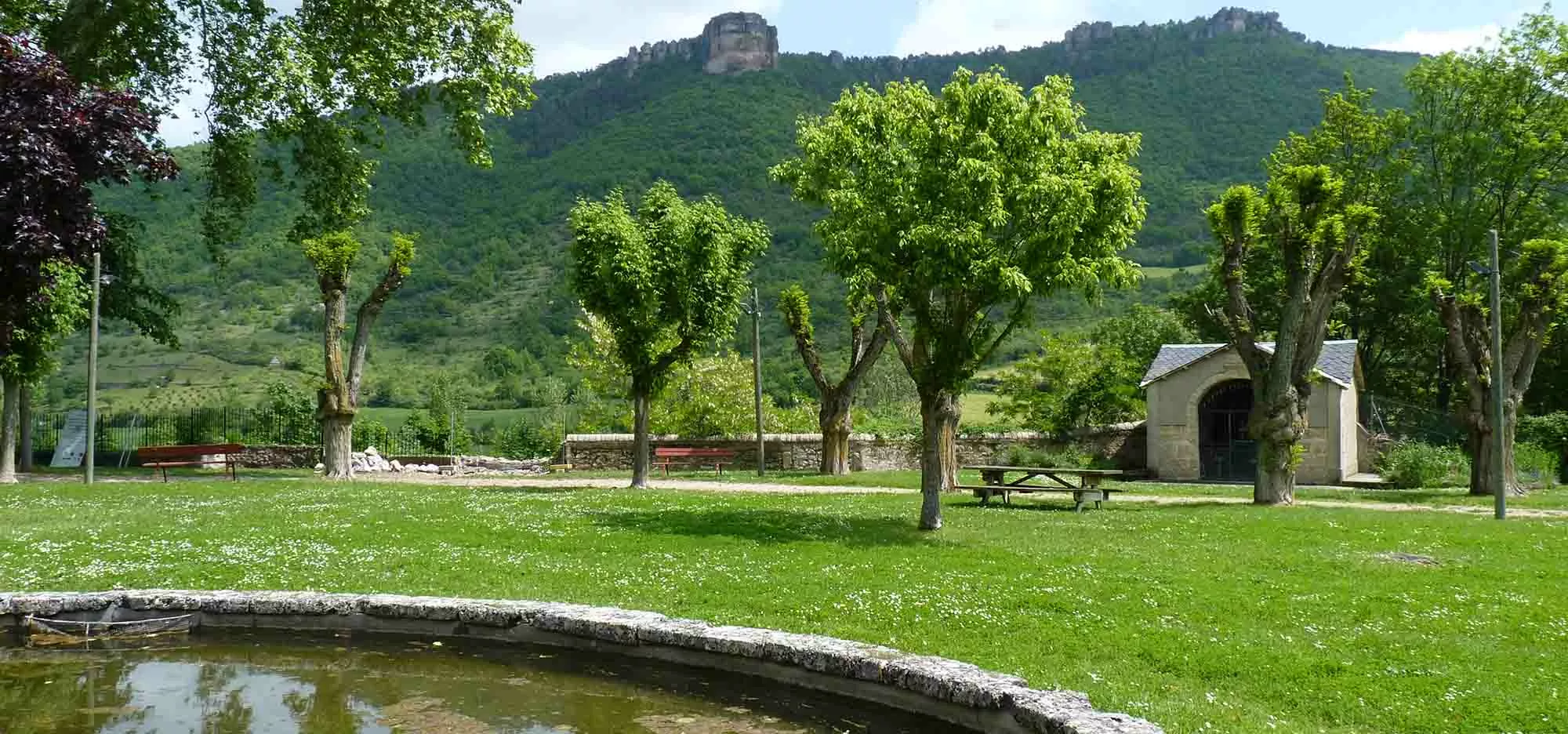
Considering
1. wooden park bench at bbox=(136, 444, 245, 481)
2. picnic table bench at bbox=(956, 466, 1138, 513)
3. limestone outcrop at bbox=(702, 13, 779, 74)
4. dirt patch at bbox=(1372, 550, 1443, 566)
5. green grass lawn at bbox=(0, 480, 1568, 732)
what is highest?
limestone outcrop at bbox=(702, 13, 779, 74)

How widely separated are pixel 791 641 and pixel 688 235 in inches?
557

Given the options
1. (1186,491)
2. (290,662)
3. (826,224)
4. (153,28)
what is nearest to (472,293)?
(153,28)

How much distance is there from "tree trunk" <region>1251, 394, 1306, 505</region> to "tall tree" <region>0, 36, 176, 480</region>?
1874 centimetres

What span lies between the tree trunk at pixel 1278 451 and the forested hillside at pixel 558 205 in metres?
39.1

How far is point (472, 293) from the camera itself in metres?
77.1

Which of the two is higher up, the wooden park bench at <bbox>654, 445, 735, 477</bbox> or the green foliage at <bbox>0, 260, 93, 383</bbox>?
the green foliage at <bbox>0, 260, 93, 383</bbox>

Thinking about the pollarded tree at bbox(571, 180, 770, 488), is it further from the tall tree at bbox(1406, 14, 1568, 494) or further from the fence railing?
the tall tree at bbox(1406, 14, 1568, 494)

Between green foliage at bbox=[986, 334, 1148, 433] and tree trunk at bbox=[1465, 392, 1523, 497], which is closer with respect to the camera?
tree trunk at bbox=[1465, 392, 1523, 497]

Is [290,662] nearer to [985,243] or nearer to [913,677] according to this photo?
[913,677]

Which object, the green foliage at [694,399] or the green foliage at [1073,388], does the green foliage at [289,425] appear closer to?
the green foliage at [694,399]

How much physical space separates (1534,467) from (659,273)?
23409mm

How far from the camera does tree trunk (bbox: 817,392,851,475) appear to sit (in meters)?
28.6

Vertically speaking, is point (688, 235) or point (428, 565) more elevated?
point (688, 235)

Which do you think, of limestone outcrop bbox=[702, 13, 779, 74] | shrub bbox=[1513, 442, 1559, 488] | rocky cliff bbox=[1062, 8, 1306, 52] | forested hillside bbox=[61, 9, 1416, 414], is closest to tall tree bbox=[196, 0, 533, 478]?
shrub bbox=[1513, 442, 1559, 488]
